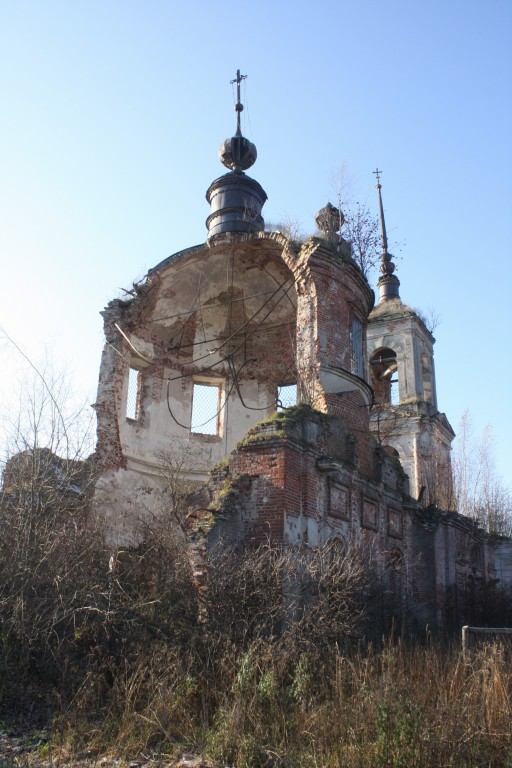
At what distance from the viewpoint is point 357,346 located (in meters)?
14.2

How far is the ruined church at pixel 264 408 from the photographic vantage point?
10.7 m

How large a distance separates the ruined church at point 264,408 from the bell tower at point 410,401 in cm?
565

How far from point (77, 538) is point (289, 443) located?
3.47 m

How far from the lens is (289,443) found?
10484 millimetres

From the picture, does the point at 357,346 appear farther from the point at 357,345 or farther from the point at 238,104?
the point at 238,104

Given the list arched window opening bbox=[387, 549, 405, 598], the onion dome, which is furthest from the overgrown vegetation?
the onion dome

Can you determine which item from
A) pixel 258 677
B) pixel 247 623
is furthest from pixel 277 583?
pixel 258 677

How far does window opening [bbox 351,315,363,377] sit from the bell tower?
987cm

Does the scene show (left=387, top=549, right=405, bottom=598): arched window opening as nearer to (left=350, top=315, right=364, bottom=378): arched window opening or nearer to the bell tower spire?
(left=350, top=315, right=364, bottom=378): arched window opening

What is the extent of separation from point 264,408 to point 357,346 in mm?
4324

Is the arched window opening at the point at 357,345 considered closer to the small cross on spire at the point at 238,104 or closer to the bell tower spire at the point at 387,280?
the small cross on spire at the point at 238,104

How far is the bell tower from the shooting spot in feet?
82.6

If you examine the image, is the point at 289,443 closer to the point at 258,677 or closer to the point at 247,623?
the point at 247,623

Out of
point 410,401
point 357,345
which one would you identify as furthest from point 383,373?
point 357,345
